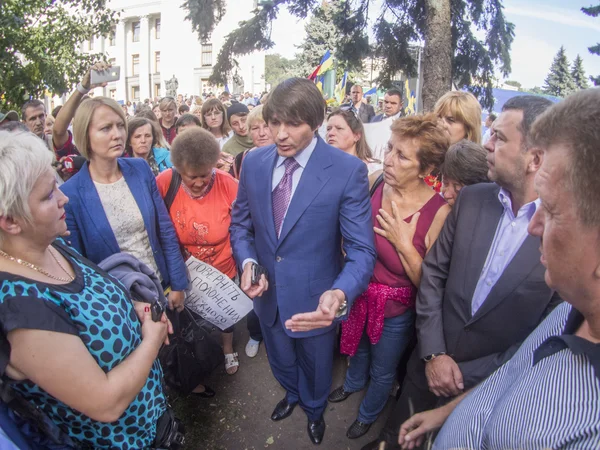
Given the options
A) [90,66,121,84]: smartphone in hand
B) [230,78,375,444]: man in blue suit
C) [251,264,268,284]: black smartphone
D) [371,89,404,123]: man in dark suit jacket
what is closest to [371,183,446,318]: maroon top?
[230,78,375,444]: man in blue suit

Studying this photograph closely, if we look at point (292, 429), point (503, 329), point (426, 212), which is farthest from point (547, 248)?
point (292, 429)

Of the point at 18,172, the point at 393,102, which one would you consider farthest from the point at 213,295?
the point at 393,102

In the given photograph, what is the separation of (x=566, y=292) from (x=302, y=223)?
54.1 inches

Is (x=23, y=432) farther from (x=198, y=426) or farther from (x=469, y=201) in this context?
Answer: (x=469, y=201)

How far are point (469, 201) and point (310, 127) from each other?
3.00 feet

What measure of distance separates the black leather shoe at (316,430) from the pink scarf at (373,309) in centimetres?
53

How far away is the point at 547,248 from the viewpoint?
0.90 m

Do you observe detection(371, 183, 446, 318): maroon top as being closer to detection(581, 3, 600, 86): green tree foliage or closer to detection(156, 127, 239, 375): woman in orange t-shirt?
detection(156, 127, 239, 375): woman in orange t-shirt

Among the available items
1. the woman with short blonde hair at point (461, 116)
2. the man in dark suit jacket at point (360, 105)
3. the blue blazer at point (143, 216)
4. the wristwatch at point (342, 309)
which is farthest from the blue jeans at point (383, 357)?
the man in dark suit jacket at point (360, 105)

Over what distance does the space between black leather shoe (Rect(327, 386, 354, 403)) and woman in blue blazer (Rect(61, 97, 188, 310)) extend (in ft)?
4.43

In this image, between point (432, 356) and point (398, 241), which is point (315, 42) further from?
point (432, 356)

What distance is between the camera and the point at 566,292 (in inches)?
35.8

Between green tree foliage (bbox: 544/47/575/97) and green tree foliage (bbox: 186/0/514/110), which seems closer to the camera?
green tree foliage (bbox: 186/0/514/110)

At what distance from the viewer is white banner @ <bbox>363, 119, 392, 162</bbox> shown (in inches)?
175
